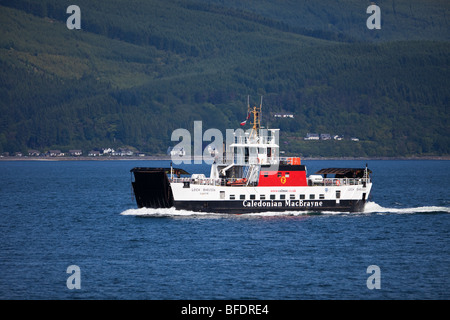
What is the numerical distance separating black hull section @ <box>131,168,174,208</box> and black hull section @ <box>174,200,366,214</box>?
1176 mm

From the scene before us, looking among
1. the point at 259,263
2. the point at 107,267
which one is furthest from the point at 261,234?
the point at 107,267

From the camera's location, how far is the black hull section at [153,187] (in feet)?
193

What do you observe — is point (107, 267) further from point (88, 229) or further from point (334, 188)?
point (334, 188)

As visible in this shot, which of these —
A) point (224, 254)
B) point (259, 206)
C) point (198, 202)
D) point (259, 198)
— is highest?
point (259, 198)

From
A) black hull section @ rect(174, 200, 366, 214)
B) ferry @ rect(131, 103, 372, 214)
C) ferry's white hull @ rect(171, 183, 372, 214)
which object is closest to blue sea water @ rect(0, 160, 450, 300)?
black hull section @ rect(174, 200, 366, 214)

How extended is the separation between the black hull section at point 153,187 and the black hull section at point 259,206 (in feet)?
3.86

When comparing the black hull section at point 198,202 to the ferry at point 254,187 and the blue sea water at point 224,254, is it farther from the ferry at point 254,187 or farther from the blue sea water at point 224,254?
the blue sea water at point 224,254

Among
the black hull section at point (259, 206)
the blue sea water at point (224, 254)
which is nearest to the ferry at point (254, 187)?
the black hull section at point (259, 206)

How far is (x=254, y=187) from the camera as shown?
59.4 metres

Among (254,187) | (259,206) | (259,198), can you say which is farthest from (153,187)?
(259,206)

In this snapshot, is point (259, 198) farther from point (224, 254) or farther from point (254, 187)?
point (224, 254)

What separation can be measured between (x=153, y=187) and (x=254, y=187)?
839 cm

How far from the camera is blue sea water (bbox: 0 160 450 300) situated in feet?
125
